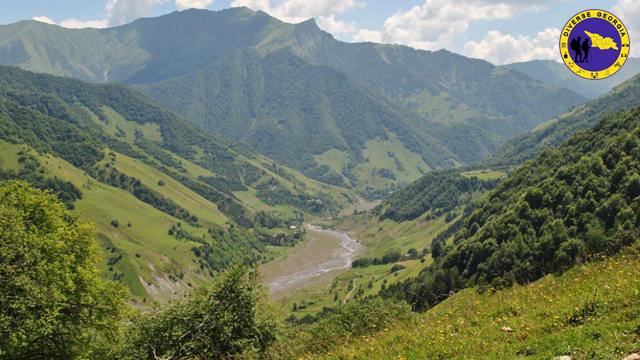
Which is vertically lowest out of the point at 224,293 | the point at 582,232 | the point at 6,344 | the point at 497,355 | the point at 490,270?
the point at 490,270

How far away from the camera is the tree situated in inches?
1400

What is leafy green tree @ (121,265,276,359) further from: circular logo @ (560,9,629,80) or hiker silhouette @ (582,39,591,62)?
hiker silhouette @ (582,39,591,62)

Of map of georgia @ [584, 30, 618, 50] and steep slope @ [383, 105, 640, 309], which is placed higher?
map of georgia @ [584, 30, 618, 50]

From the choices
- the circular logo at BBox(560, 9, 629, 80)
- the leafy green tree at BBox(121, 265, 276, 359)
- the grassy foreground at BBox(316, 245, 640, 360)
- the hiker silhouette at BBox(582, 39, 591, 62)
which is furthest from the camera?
the hiker silhouette at BBox(582, 39, 591, 62)

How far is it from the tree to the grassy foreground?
78.5 feet

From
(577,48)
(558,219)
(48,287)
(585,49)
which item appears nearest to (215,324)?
(48,287)

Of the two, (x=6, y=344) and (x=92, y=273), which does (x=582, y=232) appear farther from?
(x=6, y=344)

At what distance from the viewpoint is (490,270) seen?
376 ft

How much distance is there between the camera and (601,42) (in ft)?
137

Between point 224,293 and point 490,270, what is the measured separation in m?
93.3

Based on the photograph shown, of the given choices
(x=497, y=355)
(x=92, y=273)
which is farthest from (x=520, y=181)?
(x=497, y=355)

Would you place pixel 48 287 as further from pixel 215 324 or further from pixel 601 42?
pixel 601 42

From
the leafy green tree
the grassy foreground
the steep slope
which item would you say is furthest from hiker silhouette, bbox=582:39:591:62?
the steep slope

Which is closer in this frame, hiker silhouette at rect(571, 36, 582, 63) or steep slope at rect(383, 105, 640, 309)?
hiker silhouette at rect(571, 36, 582, 63)
